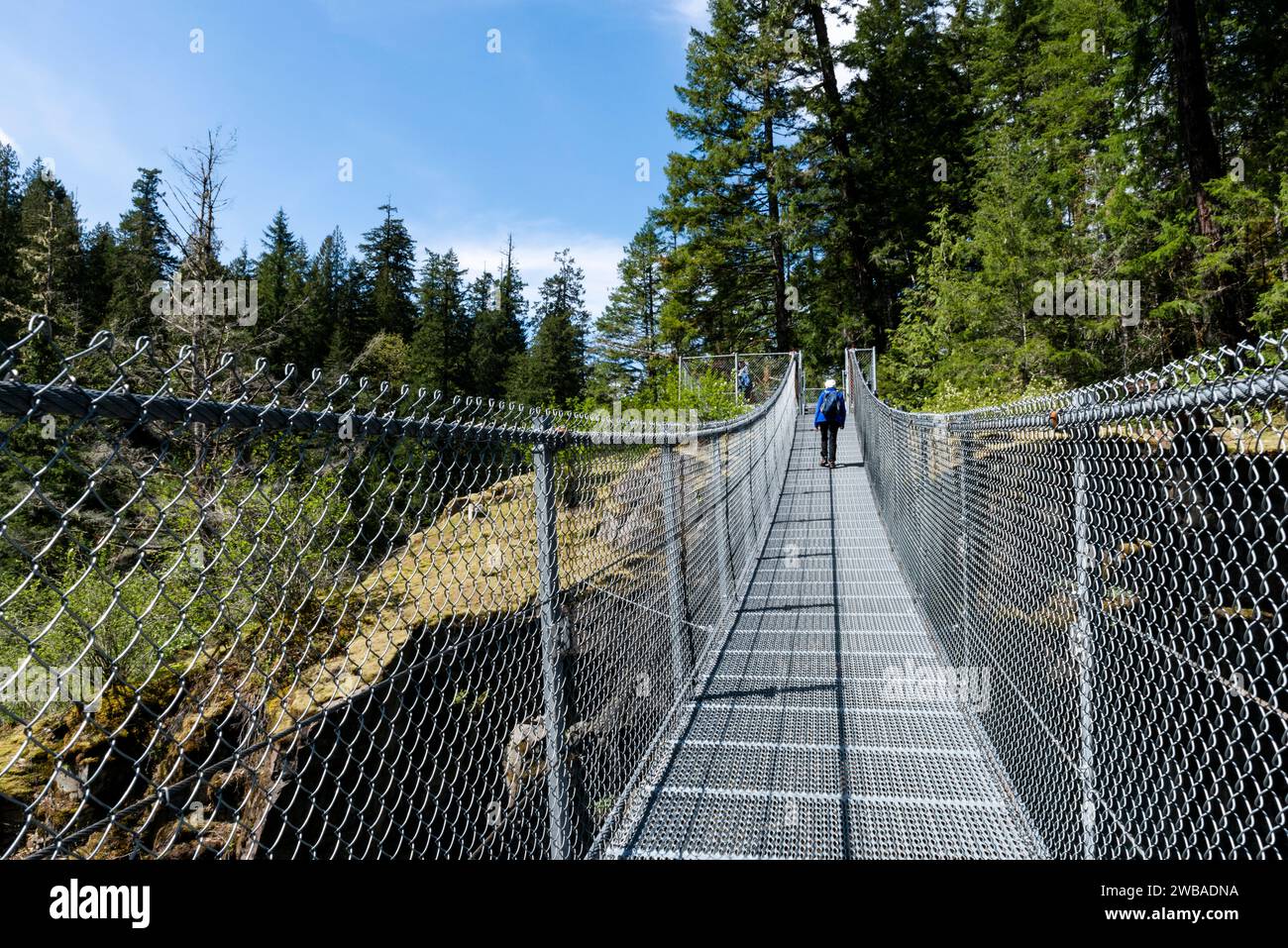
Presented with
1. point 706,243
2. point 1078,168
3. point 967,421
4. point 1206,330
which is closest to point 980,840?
point 967,421

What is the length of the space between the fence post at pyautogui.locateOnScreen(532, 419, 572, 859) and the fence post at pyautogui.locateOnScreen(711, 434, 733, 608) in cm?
330

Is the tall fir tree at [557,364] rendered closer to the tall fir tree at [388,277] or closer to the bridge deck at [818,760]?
the tall fir tree at [388,277]

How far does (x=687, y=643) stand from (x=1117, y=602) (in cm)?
259

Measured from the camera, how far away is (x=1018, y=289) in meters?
16.3

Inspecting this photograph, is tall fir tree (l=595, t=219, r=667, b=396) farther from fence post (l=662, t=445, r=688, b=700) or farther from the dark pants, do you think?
fence post (l=662, t=445, r=688, b=700)

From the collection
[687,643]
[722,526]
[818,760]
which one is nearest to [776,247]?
[722,526]

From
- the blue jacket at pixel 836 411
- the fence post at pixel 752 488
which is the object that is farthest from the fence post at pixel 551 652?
the blue jacket at pixel 836 411

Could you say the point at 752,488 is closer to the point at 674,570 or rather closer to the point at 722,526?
the point at 722,526

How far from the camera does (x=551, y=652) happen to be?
248 cm

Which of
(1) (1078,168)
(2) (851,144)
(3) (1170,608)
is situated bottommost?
(3) (1170,608)

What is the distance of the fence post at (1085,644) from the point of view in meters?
2.33

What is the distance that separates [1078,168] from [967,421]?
20.4 metres
